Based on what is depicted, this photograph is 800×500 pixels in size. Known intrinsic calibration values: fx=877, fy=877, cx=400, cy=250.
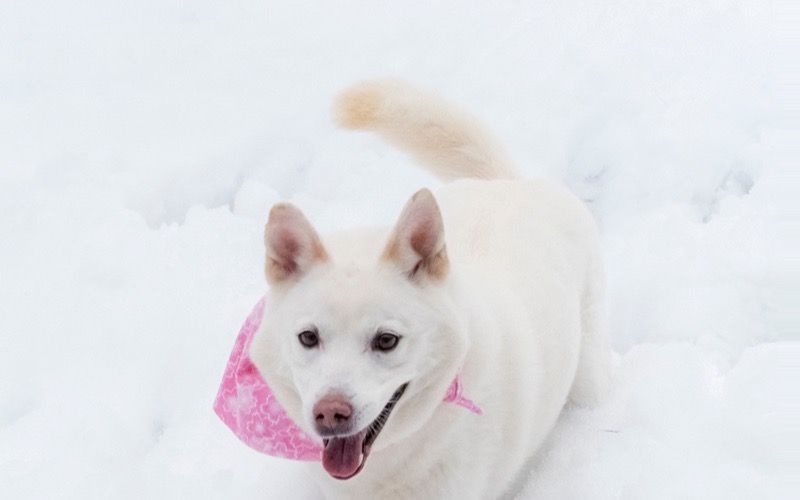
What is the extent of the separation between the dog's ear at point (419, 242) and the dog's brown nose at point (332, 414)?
1.21 feet

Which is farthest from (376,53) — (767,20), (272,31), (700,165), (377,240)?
(377,240)

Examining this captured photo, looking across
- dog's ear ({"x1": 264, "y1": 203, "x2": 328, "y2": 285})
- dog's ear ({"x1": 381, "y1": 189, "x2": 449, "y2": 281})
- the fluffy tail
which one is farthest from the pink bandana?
the fluffy tail

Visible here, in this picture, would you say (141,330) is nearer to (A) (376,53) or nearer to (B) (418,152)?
(B) (418,152)

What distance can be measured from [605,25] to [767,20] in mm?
941

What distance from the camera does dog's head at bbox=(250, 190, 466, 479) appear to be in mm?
1969

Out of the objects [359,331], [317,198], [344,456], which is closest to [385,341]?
[359,331]

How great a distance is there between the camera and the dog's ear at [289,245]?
2.07 m

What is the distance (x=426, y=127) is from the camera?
122 inches

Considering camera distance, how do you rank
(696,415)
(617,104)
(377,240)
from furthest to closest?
(617,104), (696,415), (377,240)

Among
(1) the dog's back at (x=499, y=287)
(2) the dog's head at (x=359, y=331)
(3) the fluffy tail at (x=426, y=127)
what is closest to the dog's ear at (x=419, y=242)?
(2) the dog's head at (x=359, y=331)

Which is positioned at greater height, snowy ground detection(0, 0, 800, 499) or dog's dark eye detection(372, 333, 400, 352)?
dog's dark eye detection(372, 333, 400, 352)

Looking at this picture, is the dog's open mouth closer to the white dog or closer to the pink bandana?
the white dog

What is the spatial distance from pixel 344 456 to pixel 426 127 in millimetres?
1412

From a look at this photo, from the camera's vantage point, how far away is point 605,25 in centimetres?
518
